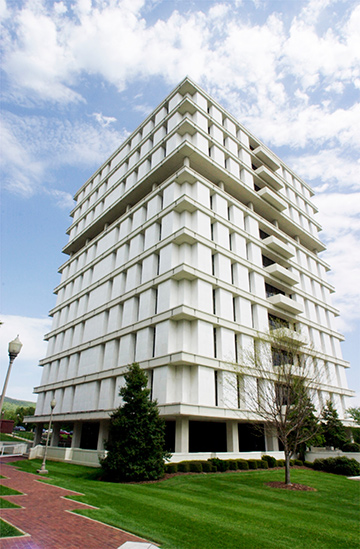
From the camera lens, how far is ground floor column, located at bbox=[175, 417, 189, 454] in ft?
83.9

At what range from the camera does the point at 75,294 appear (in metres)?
47.9

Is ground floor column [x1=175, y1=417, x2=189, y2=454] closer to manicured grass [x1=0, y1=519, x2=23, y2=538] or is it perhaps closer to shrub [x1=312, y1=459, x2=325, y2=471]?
shrub [x1=312, y1=459, x2=325, y2=471]

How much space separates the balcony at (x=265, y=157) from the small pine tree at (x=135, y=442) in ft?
119

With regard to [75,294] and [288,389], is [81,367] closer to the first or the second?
[75,294]

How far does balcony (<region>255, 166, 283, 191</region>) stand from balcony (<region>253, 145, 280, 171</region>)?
2.42 metres

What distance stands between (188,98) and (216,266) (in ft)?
62.1

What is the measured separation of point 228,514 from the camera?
1166 centimetres

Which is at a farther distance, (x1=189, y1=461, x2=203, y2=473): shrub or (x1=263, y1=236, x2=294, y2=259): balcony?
(x1=263, y1=236, x2=294, y2=259): balcony

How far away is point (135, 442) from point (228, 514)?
29.3 ft

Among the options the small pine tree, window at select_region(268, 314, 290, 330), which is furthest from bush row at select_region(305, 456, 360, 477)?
the small pine tree

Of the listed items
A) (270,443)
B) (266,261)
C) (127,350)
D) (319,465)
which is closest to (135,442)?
(127,350)

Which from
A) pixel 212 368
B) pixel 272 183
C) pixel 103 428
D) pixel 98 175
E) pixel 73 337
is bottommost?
pixel 103 428

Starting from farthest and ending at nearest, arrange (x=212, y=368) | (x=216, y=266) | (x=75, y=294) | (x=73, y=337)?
(x=75, y=294), (x=73, y=337), (x=216, y=266), (x=212, y=368)

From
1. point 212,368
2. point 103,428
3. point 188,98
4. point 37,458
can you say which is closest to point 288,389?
point 212,368
